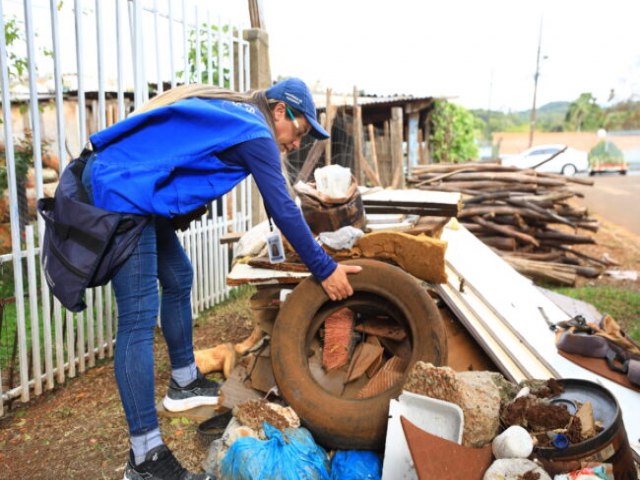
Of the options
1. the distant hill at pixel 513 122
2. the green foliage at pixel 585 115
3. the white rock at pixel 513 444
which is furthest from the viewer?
the distant hill at pixel 513 122

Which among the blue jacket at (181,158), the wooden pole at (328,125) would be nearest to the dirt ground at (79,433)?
the blue jacket at (181,158)

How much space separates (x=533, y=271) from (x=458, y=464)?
5915 mm

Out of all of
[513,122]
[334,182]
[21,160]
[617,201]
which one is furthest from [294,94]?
[513,122]

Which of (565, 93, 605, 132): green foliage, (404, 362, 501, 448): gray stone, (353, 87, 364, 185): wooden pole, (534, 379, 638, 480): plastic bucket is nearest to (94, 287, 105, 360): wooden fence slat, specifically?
(404, 362, 501, 448): gray stone

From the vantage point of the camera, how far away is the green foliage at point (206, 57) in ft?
16.8

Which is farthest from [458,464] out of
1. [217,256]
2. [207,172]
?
[217,256]

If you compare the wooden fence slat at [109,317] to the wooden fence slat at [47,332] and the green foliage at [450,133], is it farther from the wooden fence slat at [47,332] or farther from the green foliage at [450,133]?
the green foliage at [450,133]

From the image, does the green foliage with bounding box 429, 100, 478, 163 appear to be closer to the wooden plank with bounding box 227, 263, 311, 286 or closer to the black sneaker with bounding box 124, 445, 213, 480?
the wooden plank with bounding box 227, 263, 311, 286

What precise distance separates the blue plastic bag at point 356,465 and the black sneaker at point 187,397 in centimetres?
93

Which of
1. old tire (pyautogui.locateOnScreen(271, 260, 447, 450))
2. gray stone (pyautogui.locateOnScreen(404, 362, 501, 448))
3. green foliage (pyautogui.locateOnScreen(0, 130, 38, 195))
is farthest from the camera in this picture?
green foliage (pyautogui.locateOnScreen(0, 130, 38, 195))

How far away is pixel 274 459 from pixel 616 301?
5379 mm

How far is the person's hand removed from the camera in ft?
8.79

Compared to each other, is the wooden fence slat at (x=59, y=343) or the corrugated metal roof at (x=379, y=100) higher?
the corrugated metal roof at (x=379, y=100)

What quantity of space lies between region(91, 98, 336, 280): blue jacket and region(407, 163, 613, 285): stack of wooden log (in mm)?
6288
